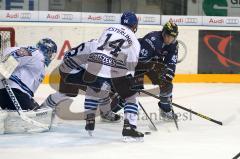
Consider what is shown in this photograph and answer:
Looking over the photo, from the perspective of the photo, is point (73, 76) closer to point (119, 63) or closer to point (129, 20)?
Result: point (119, 63)

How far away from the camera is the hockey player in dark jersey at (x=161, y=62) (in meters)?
5.38

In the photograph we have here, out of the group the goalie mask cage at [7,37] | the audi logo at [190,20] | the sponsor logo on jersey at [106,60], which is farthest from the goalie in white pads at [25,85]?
the audi logo at [190,20]

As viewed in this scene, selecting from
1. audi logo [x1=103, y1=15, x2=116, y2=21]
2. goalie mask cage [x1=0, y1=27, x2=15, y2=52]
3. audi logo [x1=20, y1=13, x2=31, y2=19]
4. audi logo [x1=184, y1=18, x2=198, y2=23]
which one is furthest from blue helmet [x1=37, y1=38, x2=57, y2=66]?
audi logo [x1=184, y1=18, x2=198, y2=23]

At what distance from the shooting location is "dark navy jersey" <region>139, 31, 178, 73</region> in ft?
17.7

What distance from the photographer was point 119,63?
4523 mm

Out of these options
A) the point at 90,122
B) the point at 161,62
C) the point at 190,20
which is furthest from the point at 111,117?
the point at 190,20

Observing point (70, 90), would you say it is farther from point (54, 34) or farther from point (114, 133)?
point (54, 34)

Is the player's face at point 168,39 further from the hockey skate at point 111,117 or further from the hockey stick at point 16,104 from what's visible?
the hockey stick at point 16,104

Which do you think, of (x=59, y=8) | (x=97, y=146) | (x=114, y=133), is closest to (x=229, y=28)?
(x=59, y=8)

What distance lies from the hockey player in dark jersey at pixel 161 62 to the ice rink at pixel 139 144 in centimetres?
22

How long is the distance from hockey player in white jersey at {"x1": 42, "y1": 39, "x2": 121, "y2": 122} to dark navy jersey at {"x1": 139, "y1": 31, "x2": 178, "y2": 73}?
528 mm

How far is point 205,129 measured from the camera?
5.11m

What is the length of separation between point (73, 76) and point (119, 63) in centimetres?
87

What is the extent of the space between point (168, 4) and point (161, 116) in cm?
453
